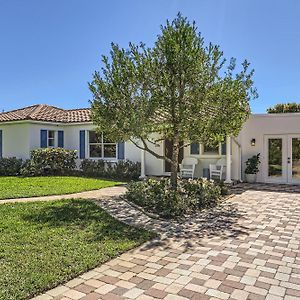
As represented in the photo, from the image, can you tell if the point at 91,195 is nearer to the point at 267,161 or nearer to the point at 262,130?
the point at 267,161

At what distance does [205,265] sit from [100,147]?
52.4ft

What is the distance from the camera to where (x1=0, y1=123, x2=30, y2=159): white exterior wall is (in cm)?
1999

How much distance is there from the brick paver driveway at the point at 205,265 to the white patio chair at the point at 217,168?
7595 mm

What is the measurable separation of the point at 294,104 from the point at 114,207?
24746mm

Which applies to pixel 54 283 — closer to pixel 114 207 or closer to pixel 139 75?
pixel 114 207

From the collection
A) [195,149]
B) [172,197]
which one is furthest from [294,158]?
[172,197]

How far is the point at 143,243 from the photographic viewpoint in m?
6.44

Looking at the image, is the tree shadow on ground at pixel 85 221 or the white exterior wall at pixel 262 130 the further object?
the white exterior wall at pixel 262 130

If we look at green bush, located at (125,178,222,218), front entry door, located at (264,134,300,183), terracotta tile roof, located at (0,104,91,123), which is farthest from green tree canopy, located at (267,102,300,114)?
green bush, located at (125,178,222,218)

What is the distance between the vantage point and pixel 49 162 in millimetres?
19000

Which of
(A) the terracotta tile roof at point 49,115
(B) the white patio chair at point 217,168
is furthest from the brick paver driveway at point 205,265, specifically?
(A) the terracotta tile roof at point 49,115

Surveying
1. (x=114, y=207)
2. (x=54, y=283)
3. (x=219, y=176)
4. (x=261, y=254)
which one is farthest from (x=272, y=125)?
(x=54, y=283)

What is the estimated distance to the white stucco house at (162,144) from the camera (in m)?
16.5

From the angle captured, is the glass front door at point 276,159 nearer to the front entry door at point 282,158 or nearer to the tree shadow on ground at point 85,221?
the front entry door at point 282,158
